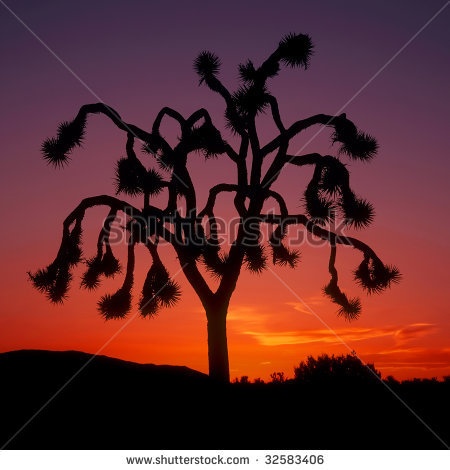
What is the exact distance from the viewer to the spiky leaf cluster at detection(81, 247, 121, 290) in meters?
A: 10.9

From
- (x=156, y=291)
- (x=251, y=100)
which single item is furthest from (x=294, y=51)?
(x=156, y=291)

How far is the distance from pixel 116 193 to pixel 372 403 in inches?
206

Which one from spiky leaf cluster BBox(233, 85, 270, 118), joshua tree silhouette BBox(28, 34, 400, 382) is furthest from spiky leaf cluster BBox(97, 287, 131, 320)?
spiky leaf cluster BBox(233, 85, 270, 118)

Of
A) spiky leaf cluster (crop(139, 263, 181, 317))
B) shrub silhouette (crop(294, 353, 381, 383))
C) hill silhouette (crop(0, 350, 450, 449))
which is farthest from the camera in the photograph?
shrub silhouette (crop(294, 353, 381, 383))

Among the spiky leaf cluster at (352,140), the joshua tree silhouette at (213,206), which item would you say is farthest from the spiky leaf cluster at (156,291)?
the spiky leaf cluster at (352,140)

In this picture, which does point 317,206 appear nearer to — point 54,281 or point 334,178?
point 334,178

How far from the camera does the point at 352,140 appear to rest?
11.1 m

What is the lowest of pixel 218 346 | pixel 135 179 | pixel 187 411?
pixel 187 411

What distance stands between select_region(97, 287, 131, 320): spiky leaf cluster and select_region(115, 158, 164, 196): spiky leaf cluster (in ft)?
5.36

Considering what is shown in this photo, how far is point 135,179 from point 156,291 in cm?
189

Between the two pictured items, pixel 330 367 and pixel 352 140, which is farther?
pixel 330 367

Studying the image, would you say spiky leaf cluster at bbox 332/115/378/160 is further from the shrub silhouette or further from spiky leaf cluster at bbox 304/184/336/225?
the shrub silhouette

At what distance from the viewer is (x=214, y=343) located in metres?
10.4
